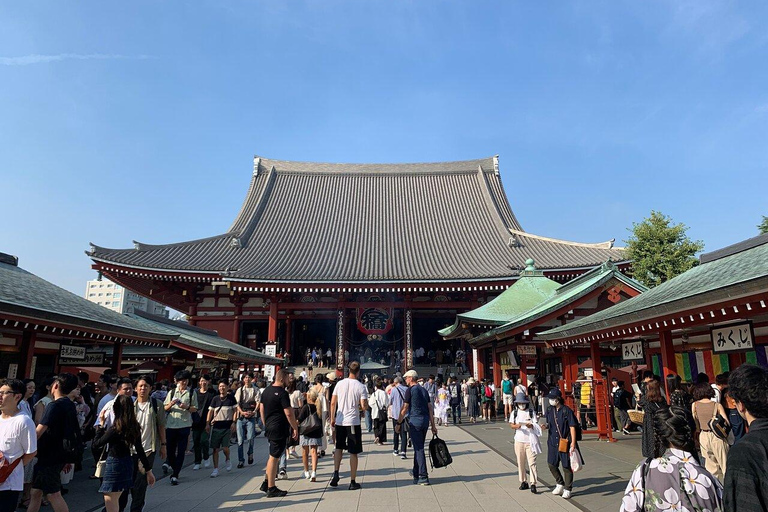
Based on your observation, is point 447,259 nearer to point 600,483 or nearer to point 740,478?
point 600,483

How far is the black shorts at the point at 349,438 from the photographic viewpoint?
713 centimetres

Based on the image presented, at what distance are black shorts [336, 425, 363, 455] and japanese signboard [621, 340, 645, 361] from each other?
25.2 ft

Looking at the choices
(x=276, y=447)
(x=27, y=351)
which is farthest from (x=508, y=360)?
(x=27, y=351)

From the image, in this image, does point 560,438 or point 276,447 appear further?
point 276,447

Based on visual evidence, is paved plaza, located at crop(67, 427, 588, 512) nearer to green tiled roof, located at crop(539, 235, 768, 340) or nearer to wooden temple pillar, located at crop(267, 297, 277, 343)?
green tiled roof, located at crop(539, 235, 768, 340)

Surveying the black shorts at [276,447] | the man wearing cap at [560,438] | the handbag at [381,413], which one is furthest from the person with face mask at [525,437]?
the handbag at [381,413]

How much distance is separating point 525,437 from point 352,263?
2100cm

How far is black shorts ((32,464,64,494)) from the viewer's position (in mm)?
5133

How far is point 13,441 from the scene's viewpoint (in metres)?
4.16

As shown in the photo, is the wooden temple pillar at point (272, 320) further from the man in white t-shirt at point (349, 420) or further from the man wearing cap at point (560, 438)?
the man wearing cap at point (560, 438)

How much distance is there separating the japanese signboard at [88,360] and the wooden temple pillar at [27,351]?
6.60 ft

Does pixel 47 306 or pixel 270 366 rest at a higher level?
pixel 47 306

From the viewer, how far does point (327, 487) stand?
291 inches

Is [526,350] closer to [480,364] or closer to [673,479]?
[480,364]
